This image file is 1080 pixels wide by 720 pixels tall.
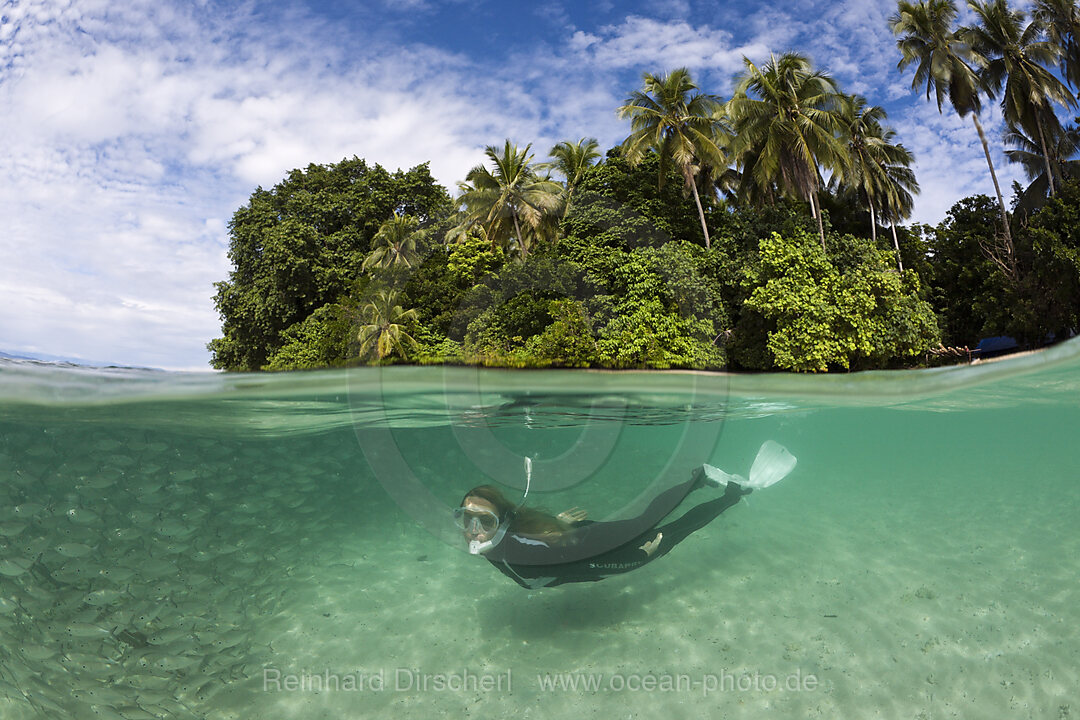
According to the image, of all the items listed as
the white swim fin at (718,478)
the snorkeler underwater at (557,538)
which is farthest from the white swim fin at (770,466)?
the snorkeler underwater at (557,538)

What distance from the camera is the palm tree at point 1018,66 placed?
94.5ft

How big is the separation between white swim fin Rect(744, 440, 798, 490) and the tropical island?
10.6 m

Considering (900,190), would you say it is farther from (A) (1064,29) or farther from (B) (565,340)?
(B) (565,340)

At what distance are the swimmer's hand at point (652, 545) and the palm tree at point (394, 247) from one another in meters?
28.0

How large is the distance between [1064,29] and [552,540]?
3975cm

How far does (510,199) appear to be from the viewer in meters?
29.9

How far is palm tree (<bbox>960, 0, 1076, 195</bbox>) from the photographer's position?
28.8 metres

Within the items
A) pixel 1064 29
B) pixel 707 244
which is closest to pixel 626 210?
pixel 707 244

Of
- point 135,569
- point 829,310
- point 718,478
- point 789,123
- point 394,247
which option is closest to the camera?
point 718,478

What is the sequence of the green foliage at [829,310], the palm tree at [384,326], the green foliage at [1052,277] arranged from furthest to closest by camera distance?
the palm tree at [384,326]
the green foliage at [1052,277]
the green foliage at [829,310]

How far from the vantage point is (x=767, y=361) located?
2123 centimetres

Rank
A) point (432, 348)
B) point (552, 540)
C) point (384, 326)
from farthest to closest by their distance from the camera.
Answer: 1. point (432, 348)
2. point (384, 326)
3. point (552, 540)

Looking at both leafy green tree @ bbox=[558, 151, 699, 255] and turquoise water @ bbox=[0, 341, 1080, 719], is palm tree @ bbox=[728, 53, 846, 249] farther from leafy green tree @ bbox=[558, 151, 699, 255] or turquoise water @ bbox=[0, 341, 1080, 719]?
turquoise water @ bbox=[0, 341, 1080, 719]

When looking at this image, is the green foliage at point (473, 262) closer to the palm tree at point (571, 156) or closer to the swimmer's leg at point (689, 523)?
the palm tree at point (571, 156)
